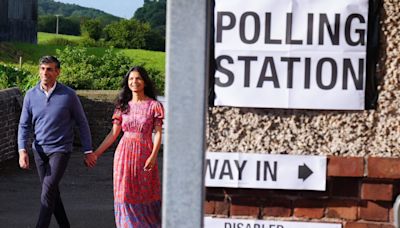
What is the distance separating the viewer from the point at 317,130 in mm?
5109

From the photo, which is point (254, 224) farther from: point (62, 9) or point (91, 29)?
point (62, 9)

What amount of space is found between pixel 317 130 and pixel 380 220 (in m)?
0.48

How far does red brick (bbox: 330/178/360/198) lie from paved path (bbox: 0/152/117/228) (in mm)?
6674

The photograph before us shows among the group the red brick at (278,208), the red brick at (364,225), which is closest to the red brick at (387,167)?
the red brick at (364,225)

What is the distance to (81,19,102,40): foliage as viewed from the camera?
59.9m

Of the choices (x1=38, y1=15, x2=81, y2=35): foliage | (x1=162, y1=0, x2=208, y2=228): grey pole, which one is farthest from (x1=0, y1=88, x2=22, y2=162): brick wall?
(x1=38, y1=15, x2=81, y2=35): foliage

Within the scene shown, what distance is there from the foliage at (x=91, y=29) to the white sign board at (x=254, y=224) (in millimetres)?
54765

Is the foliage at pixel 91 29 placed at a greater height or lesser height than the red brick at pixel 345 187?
greater

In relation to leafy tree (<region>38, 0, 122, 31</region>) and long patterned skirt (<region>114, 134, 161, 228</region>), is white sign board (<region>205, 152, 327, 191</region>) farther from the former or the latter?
leafy tree (<region>38, 0, 122, 31</region>)

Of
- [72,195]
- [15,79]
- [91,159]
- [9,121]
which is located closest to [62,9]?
[15,79]

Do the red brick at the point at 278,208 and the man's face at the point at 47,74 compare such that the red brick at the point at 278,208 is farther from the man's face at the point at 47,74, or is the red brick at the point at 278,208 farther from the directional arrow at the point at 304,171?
the man's face at the point at 47,74

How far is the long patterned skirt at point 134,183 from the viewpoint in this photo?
9.12 metres

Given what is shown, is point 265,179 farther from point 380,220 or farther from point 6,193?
point 6,193

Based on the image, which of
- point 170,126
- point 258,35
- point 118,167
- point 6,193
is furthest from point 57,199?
point 170,126
